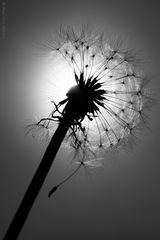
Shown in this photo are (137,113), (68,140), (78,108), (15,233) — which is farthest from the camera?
(137,113)

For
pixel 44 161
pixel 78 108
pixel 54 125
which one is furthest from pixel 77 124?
pixel 54 125

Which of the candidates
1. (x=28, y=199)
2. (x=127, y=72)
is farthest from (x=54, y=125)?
(x=28, y=199)

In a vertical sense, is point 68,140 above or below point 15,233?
above

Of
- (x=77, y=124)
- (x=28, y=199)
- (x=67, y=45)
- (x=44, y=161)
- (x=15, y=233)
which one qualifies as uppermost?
(x=67, y=45)

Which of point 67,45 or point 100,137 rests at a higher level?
point 67,45

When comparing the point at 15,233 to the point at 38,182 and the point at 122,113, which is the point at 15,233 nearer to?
the point at 38,182

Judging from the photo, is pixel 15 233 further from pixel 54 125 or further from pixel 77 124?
pixel 54 125

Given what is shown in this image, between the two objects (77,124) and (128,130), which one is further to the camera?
(128,130)

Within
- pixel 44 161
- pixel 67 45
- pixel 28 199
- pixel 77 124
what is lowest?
pixel 28 199

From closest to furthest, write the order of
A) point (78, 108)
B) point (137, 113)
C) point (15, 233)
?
point (15, 233) → point (78, 108) → point (137, 113)
